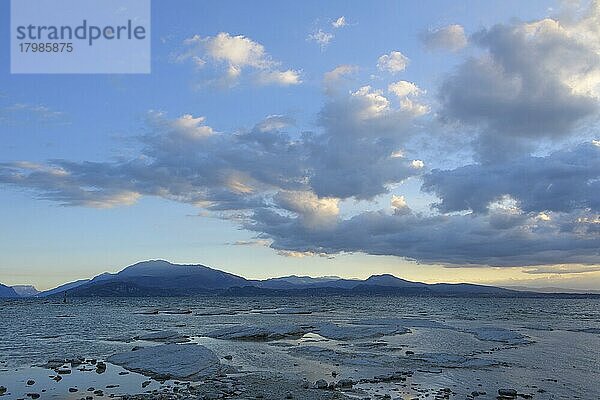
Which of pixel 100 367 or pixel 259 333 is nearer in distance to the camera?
pixel 100 367

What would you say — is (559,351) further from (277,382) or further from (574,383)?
(277,382)

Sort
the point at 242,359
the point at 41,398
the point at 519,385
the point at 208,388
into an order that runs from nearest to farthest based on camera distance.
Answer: the point at 41,398 → the point at 208,388 → the point at 519,385 → the point at 242,359

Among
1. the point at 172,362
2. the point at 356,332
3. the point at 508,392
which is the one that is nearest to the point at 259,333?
the point at 356,332

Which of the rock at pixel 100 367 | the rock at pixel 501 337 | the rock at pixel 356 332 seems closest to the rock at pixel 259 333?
the rock at pixel 356 332

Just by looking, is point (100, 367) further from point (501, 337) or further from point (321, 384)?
point (501, 337)

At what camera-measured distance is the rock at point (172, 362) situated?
2917cm

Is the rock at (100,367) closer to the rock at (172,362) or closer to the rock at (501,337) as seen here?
the rock at (172,362)

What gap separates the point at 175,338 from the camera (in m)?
48.1

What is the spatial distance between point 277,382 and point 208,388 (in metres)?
4.17

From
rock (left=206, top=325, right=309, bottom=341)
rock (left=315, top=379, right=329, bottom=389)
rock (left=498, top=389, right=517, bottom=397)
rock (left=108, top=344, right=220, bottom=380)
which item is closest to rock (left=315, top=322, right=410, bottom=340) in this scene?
rock (left=206, top=325, right=309, bottom=341)

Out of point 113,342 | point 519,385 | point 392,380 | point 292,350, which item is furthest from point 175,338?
point 519,385

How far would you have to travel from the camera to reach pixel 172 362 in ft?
105

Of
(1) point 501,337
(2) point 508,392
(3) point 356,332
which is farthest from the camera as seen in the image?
(3) point 356,332

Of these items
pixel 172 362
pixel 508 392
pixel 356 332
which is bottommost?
pixel 356 332
